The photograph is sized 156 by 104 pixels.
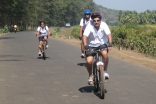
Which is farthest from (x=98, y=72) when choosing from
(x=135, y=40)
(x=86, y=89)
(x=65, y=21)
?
(x=65, y=21)

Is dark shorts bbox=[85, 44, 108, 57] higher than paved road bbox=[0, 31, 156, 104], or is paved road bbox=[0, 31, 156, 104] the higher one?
dark shorts bbox=[85, 44, 108, 57]

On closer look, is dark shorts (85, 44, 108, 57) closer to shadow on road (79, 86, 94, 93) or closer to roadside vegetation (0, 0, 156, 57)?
shadow on road (79, 86, 94, 93)

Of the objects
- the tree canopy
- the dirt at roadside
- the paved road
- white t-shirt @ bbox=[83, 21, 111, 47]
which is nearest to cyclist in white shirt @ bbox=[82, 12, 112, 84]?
white t-shirt @ bbox=[83, 21, 111, 47]

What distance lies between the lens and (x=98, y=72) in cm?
724

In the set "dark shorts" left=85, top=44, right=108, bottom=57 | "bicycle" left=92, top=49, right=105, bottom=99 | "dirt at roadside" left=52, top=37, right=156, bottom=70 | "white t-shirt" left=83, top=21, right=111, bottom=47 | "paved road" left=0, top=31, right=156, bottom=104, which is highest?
"white t-shirt" left=83, top=21, right=111, bottom=47

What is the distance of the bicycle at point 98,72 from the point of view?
6984 mm

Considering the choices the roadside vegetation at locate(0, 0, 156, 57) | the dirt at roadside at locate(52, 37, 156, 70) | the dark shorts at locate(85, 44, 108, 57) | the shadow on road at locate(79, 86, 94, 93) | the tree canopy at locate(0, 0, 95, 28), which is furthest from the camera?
the tree canopy at locate(0, 0, 95, 28)

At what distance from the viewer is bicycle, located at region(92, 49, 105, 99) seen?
6984 mm

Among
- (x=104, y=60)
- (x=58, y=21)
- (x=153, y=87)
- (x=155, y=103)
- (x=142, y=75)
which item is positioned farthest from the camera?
(x=58, y=21)

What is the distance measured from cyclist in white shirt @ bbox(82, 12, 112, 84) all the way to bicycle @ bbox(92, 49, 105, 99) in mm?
92

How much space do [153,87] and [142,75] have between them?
2.07 meters

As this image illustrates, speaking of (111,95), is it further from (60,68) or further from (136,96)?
(60,68)

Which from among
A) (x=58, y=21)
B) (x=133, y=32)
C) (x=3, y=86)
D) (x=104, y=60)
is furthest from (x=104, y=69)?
(x=58, y=21)

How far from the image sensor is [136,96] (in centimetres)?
739
